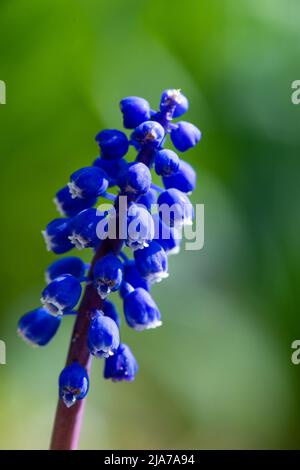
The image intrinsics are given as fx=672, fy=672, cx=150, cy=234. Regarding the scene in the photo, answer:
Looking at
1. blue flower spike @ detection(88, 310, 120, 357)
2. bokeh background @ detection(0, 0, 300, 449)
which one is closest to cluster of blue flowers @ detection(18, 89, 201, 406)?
blue flower spike @ detection(88, 310, 120, 357)

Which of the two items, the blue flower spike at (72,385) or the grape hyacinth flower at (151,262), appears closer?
the blue flower spike at (72,385)

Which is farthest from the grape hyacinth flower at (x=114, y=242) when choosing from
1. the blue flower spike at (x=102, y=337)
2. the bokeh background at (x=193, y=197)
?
the bokeh background at (x=193, y=197)

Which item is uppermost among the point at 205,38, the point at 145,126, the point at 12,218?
the point at 205,38

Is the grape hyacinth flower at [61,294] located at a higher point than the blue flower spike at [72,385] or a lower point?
higher

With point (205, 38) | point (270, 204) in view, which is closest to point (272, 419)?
point (270, 204)

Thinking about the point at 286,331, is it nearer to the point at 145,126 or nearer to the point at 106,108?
the point at 106,108

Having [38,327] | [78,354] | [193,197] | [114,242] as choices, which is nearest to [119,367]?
[78,354]

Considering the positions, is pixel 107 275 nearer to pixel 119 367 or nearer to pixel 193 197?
pixel 119 367

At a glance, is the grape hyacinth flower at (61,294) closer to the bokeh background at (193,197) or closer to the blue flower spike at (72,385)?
the blue flower spike at (72,385)
